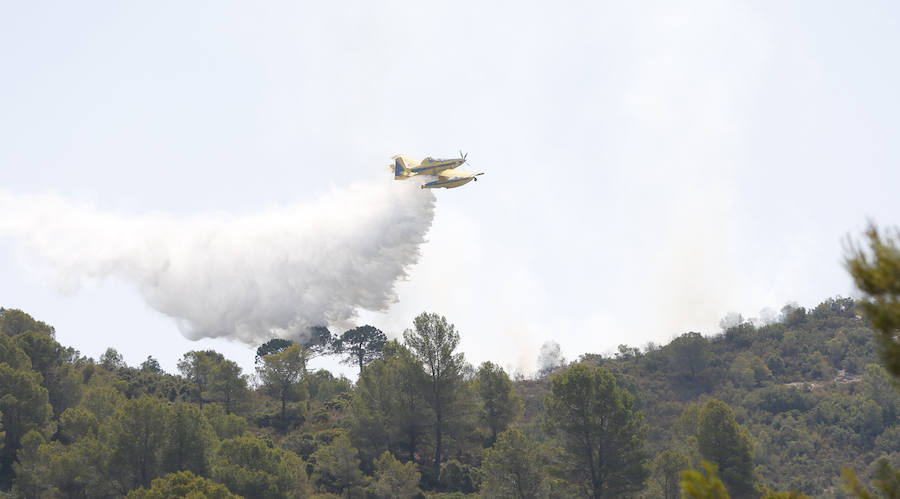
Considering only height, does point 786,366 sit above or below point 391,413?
above

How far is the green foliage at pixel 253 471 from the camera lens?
47156 mm

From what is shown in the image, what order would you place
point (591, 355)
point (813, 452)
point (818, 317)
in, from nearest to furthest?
1. point (813, 452)
2. point (818, 317)
3. point (591, 355)

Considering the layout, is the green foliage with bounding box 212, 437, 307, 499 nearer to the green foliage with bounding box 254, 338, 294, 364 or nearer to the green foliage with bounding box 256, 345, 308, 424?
the green foliage with bounding box 256, 345, 308, 424

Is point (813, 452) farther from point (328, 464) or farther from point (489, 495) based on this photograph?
point (328, 464)

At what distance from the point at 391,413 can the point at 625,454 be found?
66.7 feet

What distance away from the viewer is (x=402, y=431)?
62.2 metres

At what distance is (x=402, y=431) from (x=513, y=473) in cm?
1480

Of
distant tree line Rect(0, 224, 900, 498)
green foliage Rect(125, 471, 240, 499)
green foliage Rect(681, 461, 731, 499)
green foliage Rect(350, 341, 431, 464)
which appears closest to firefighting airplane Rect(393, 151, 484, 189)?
distant tree line Rect(0, 224, 900, 498)

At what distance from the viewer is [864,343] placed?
114 metres

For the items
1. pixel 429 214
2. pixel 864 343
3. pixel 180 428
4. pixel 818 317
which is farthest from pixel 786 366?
pixel 180 428

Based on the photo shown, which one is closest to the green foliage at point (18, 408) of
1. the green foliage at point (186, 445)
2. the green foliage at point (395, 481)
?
the green foliage at point (186, 445)

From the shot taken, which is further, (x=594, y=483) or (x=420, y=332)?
(x=420, y=332)

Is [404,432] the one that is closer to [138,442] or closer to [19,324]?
[138,442]

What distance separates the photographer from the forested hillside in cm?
4941
